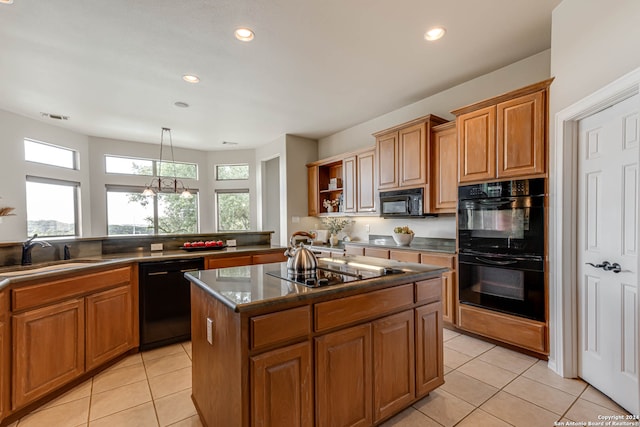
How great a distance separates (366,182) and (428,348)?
120 inches

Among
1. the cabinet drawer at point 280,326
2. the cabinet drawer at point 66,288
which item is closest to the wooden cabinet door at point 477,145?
the cabinet drawer at point 280,326

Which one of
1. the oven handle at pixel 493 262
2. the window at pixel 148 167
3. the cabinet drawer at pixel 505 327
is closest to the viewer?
the cabinet drawer at pixel 505 327

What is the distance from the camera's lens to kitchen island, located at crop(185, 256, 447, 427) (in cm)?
130

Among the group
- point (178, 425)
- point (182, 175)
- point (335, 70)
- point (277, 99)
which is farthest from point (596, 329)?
point (182, 175)

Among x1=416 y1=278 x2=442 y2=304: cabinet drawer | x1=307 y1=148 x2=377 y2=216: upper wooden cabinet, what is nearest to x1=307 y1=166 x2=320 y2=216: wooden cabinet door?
x1=307 y1=148 x2=377 y2=216: upper wooden cabinet

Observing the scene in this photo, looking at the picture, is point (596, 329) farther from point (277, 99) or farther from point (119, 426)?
point (277, 99)

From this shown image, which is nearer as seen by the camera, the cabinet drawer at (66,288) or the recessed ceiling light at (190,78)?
the cabinet drawer at (66,288)

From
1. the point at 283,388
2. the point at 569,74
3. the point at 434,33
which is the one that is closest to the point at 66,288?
the point at 283,388

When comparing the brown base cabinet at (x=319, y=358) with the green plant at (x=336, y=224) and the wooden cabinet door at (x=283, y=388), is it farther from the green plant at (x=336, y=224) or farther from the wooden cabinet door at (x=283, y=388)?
the green plant at (x=336, y=224)

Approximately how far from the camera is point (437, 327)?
6.81 ft

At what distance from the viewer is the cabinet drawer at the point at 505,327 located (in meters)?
2.56

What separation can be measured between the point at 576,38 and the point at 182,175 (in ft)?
23.7

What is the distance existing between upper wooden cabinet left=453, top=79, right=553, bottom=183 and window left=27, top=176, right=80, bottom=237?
6596 millimetres

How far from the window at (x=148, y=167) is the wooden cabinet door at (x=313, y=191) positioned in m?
3.12
